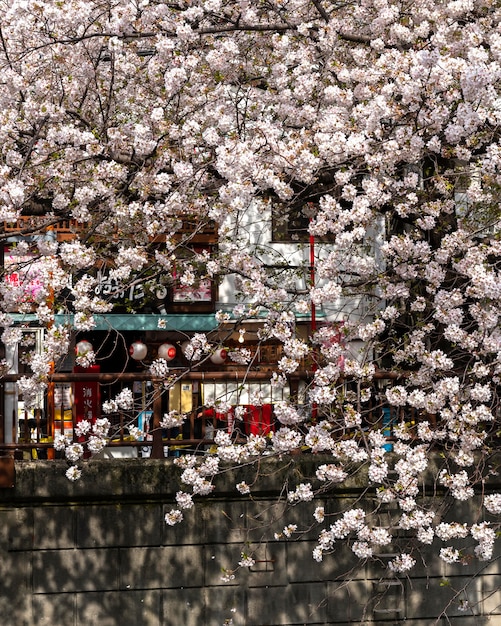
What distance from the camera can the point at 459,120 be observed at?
336 inches

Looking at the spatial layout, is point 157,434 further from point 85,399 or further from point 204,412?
point 85,399

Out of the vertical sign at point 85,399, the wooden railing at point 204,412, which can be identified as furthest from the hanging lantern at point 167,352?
the wooden railing at point 204,412

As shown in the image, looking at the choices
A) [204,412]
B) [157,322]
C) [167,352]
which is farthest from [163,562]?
[157,322]

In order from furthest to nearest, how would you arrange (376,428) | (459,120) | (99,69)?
1. (99,69)
2. (376,428)
3. (459,120)

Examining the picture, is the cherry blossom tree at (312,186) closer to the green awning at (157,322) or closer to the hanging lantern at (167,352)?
the hanging lantern at (167,352)

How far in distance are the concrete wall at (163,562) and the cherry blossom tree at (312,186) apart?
12.7 inches

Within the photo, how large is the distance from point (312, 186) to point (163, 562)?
4.23 metres

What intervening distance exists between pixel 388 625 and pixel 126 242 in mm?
4893

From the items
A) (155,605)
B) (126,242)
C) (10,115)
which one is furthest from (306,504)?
(10,115)

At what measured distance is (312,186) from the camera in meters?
10.2

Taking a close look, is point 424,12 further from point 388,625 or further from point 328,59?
point 388,625

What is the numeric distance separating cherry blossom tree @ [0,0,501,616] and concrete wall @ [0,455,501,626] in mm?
324

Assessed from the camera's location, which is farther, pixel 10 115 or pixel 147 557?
pixel 147 557

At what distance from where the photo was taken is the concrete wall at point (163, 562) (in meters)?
9.74
